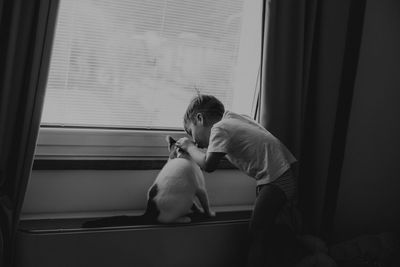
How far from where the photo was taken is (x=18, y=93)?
1329mm

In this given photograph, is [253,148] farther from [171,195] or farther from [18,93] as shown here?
[18,93]

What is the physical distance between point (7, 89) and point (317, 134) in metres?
1.28

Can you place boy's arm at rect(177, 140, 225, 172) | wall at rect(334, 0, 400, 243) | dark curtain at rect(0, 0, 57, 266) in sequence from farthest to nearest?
wall at rect(334, 0, 400, 243), boy's arm at rect(177, 140, 225, 172), dark curtain at rect(0, 0, 57, 266)

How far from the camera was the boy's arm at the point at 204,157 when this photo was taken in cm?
148

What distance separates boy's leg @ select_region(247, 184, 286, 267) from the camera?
5.03 ft

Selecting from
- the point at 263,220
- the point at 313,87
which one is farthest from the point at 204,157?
the point at 313,87

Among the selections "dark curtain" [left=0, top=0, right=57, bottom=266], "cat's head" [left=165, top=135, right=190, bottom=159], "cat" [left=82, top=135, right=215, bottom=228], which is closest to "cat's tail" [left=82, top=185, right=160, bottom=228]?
"cat" [left=82, top=135, right=215, bottom=228]

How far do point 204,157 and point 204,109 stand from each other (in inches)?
8.2

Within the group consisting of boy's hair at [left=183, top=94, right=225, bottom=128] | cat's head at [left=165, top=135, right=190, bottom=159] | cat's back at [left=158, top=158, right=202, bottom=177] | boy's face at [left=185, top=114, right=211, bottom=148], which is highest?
boy's hair at [left=183, top=94, right=225, bottom=128]

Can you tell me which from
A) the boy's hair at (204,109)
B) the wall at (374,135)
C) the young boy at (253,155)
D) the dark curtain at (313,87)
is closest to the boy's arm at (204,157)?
the young boy at (253,155)

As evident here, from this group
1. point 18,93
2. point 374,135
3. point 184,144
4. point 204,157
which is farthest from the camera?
point 374,135

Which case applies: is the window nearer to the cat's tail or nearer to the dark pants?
the cat's tail

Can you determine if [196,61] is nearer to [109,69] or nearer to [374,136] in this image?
[109,69]

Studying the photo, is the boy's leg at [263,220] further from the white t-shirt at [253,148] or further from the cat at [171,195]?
the cat at [171,195]
